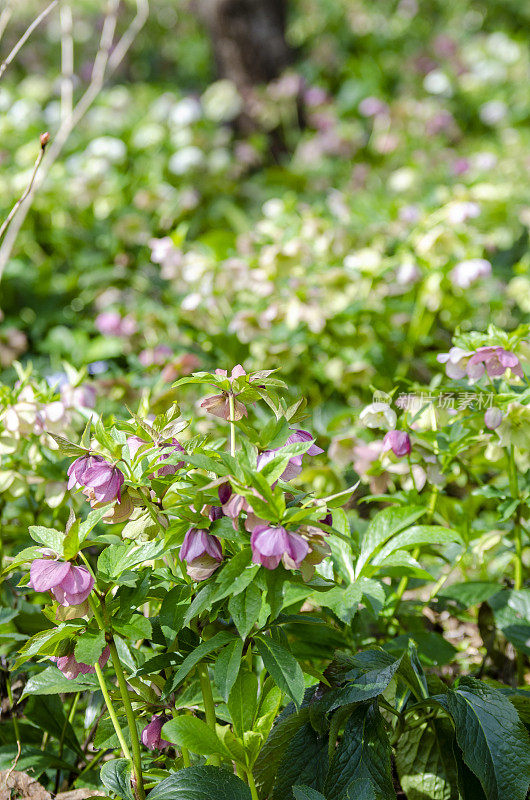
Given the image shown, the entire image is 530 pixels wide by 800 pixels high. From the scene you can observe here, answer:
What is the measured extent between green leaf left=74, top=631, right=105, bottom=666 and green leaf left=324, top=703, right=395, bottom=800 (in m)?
0.30

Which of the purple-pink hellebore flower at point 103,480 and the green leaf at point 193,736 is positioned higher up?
the purple-pink hellebore flower at point 103,480

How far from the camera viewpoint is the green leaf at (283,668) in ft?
2.49

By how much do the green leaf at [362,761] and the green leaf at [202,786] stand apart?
105 mm

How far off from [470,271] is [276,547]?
1.28m

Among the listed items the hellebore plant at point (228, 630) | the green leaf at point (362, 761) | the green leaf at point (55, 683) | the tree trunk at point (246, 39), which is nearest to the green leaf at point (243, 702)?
the hellebore plant at point (228, 630)

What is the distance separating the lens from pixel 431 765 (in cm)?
94

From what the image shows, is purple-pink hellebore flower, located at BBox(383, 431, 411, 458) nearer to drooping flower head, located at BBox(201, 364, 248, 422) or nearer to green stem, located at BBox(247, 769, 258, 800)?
drooping flower head, located at BBox(201, 364, 248, 422)

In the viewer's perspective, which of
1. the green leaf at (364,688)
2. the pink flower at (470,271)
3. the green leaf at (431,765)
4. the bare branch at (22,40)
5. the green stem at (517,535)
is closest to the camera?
the green leaf at (364,688)

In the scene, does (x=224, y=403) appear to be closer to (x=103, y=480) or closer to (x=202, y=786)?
(x=103, y=480)

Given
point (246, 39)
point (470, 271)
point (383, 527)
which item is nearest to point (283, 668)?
point (383, 527)

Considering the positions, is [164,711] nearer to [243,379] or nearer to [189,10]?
[243,379]

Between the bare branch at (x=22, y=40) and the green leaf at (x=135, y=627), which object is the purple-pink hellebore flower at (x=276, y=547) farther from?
the bare branch at (x=22, y=40)

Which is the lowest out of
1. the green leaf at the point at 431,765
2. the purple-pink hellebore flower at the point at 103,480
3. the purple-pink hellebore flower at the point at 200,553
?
the green leaf at the point at 431,765

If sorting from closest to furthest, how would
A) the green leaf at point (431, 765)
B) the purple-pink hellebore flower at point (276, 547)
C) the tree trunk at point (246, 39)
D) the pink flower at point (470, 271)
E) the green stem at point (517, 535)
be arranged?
the purple-pink hellebore flower at point (276, 547) < the green leaf at point (431, 765) < the green stem at point (517, 535) < the pink flower at point (470, 271) < the tree trunk at point (246, 39)
